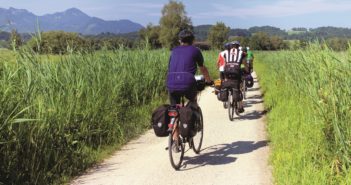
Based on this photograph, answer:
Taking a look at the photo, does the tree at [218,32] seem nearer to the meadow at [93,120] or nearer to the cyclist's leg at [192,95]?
the meadow at [93,120]

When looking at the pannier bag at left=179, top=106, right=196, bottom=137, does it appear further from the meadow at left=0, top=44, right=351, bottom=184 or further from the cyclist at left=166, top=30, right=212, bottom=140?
the meadow at left=0, top=44, right=351, bottom=184

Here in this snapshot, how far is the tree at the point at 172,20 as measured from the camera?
96131 millimetres

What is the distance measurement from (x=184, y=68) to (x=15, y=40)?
3027 millimetres

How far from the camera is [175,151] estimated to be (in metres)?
6.27

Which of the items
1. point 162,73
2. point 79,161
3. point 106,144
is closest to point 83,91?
point 106,144

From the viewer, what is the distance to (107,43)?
37.7ft

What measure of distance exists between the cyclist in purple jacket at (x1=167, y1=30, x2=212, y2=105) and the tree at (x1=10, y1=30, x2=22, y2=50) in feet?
8.77

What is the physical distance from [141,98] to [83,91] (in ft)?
12.6

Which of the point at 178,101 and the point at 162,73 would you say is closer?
the point at 178,101

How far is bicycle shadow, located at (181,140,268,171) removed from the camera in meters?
6.68

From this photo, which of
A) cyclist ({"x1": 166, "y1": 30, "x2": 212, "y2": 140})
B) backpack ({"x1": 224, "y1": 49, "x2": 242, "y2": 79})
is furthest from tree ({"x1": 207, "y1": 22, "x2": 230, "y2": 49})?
cyclist ({"x1": 166, "y1": 30, "x2": 212, "y2": 140})

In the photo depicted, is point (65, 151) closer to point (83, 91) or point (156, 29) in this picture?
point (83, 91)

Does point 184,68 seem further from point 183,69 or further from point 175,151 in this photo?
point 175,151

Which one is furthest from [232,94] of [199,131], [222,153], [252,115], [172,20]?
[172,20]
